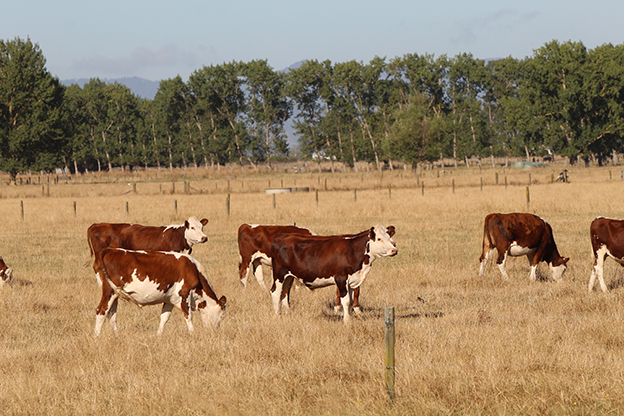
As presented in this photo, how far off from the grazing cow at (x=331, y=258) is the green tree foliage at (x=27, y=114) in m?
61.8

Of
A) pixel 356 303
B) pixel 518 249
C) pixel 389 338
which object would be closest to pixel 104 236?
pixel 356 303

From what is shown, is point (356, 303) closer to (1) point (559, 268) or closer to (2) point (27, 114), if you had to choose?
(1) point (559, 268)

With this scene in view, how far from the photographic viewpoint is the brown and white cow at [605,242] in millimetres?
11758

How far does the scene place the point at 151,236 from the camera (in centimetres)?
1389

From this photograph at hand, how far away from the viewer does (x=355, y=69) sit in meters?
102

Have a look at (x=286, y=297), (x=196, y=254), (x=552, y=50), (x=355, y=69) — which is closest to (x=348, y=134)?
(x=355, y=69)

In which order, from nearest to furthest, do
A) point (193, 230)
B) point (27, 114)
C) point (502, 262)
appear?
1. point (193, 230)
2. point (502, 262)
3. point (27, 114)

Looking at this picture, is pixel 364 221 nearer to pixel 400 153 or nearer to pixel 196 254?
pixel 196 254

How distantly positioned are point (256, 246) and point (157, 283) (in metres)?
4.48


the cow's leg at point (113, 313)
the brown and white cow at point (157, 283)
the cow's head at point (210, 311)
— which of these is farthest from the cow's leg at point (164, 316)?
the cow's leg at point (113, 313)

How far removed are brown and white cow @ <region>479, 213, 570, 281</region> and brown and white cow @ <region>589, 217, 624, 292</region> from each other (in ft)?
5.23

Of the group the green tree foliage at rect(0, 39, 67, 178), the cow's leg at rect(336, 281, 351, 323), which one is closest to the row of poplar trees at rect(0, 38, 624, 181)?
the green tree foliage at rect(0, 39, 67, 178)

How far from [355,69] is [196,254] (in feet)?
287

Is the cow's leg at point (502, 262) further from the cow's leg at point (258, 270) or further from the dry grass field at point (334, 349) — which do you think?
the cow's leg at point (258, 270)
